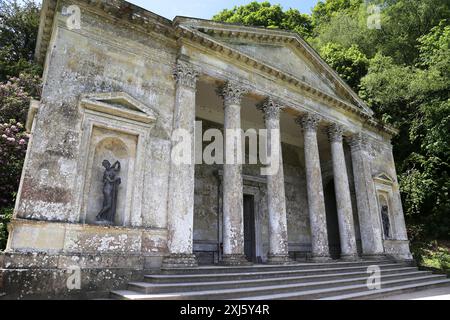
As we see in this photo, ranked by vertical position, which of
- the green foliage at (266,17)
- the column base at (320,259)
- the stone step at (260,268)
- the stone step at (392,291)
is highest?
the green foliage at (266,17)

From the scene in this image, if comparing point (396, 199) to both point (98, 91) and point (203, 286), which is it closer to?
point (203, 286)

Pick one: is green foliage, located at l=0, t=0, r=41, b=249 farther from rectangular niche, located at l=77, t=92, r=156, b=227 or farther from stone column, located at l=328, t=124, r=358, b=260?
stone column, located at l=328, t=124, r=358, b=260

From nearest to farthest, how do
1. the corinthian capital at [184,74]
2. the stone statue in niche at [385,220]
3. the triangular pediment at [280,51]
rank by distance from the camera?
the corinthian capital at [184,74], the triangular pediment at [280,51], the stone statue in niche at [385,220]

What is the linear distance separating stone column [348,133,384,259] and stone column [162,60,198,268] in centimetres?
859

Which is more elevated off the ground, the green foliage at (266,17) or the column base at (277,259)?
the green foliage at (266,17)

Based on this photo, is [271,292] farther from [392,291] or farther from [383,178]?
[383,178]

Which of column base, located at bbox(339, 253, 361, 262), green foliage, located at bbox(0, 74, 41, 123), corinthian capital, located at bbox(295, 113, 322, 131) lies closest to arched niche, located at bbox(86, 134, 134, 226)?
green foliage, located at bbox(0, 74, 41, 123)

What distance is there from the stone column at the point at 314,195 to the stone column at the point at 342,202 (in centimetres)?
103

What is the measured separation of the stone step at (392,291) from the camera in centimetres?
761

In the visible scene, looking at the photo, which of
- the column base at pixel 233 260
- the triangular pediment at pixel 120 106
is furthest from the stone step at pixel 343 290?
the triangular pediment at pixel 120 106

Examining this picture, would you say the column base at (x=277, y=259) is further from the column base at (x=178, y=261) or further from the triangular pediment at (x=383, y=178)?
the triangular pediment at (x=383, y=178)

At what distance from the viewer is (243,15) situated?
94.9ft

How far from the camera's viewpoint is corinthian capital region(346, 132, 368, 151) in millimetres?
14750

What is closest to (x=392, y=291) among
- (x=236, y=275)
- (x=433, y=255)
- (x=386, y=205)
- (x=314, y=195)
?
(x=314, y=195)
